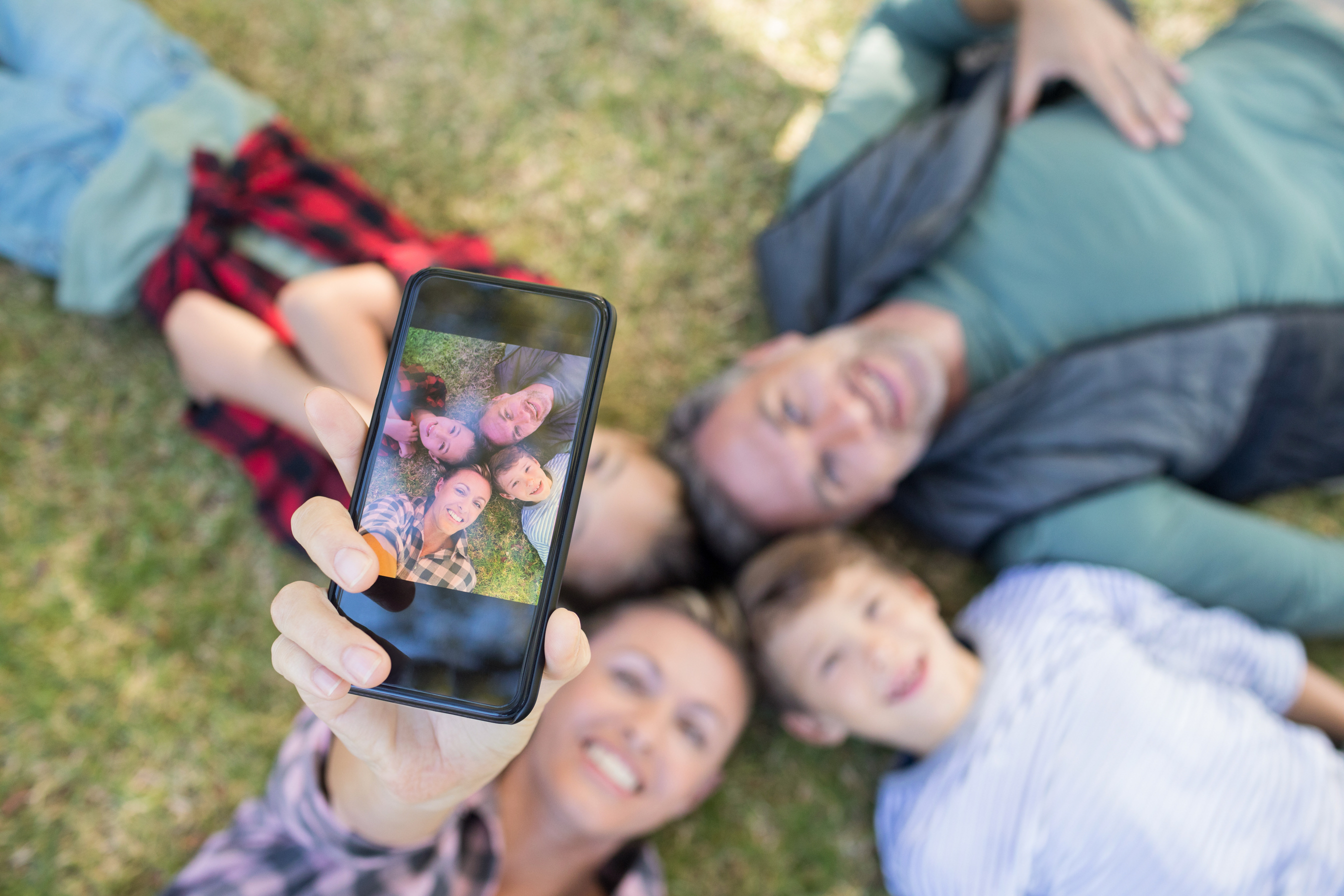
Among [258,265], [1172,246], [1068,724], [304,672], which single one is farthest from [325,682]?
[1172,246]

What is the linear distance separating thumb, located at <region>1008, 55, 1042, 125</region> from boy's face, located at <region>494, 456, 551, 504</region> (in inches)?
61.3

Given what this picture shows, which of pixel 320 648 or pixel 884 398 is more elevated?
pixel 320 648

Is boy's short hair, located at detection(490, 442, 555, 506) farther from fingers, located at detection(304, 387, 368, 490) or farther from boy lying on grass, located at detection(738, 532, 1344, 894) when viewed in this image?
boy lying on grass, located at detection(738, 532, 1344, 894)

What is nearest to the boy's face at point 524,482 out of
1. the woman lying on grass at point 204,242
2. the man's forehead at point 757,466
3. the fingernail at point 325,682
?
the fingernail at point 325,682

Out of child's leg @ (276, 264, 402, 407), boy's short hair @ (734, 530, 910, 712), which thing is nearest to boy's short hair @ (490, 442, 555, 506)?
child's leg @ (276, 264, 402, 407)

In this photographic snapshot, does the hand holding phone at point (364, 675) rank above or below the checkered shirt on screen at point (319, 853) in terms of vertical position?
above

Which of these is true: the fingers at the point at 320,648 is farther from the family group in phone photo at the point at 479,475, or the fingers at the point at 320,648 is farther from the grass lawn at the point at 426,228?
the grass lawn at the point at 426,228

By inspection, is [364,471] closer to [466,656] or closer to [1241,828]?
[466,656]

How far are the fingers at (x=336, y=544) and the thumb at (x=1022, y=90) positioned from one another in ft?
5.61

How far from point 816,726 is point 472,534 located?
107 centimetres

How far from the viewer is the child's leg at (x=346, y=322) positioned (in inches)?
56.7

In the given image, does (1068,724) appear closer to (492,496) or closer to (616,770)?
(616,770)

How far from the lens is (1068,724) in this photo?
152cm

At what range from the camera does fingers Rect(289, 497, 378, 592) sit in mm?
718
